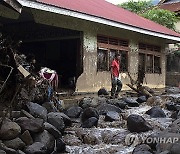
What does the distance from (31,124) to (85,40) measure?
249 inches

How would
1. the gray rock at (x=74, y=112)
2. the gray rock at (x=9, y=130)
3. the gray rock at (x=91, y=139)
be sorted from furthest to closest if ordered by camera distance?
1. the gray rock at (x=74, y=112)
2. the gray rock at (x=91, y=139)
3. the gray rock at (x=9, y=130)

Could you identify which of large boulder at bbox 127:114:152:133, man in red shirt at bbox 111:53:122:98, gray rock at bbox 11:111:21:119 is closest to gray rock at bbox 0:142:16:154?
gray rock at bbox 11:111:21:119

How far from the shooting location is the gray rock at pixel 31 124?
7000 mm

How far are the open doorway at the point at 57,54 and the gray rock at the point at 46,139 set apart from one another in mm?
8069

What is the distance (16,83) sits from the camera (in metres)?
6.72

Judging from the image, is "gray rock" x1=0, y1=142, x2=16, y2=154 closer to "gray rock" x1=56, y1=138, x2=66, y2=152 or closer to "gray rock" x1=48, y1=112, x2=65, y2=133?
"gray rock" x1=56, y1=138, x2=66, y2=152

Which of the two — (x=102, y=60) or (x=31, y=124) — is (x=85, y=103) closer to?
(x=102, y=60)

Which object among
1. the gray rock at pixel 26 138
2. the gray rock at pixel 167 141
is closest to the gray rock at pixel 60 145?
the gray rock at pixel 26 138

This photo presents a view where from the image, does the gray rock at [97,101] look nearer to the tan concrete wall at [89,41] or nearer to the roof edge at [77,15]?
the tan concrete wall at [89,41]

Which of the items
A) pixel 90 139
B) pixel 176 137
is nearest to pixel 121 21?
pixel 90 139

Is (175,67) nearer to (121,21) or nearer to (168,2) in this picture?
(168,2)

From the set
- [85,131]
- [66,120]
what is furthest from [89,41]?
[85,131]

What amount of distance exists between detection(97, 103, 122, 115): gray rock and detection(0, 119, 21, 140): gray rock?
3731 millimetres

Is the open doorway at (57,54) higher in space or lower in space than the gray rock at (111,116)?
higher
